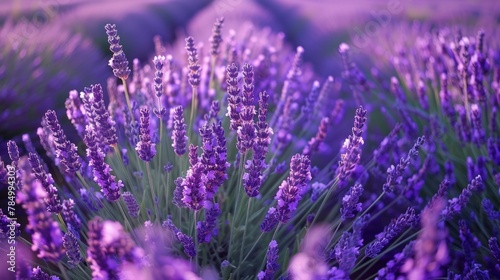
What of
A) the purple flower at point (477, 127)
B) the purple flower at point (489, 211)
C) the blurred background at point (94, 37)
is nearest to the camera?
the purple flower at point (489, 211)

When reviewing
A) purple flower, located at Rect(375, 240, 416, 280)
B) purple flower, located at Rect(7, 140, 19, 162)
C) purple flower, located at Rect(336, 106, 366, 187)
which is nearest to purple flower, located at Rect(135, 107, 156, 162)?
purple flower, located at Rect(7, 140, 19, 162)

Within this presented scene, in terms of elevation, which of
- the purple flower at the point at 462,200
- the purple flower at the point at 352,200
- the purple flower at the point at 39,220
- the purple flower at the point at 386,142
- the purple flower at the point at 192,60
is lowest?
the purple flower at the point at 462,200

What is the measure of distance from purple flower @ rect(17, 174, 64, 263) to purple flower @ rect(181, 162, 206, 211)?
1.13ft

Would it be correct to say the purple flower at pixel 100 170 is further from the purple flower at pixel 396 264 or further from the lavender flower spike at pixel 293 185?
the purple flower at pixel 396 264

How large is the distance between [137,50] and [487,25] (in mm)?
3738

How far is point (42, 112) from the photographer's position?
2525mm

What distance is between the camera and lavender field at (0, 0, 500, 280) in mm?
1141

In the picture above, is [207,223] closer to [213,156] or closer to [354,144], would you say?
[213,156]

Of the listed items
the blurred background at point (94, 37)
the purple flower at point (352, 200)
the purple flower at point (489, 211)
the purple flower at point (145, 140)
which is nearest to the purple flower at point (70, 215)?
the purple flower at point (145, 140)

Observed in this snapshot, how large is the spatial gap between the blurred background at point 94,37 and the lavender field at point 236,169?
0.02 meters

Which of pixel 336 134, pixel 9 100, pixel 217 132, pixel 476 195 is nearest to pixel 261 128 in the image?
pixel 217 132

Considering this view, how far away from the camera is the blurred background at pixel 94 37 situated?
2547mm

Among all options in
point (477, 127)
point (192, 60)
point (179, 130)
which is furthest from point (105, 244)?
point (477, 127)

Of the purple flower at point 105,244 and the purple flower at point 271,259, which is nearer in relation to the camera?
the purple flower at point 105,244
